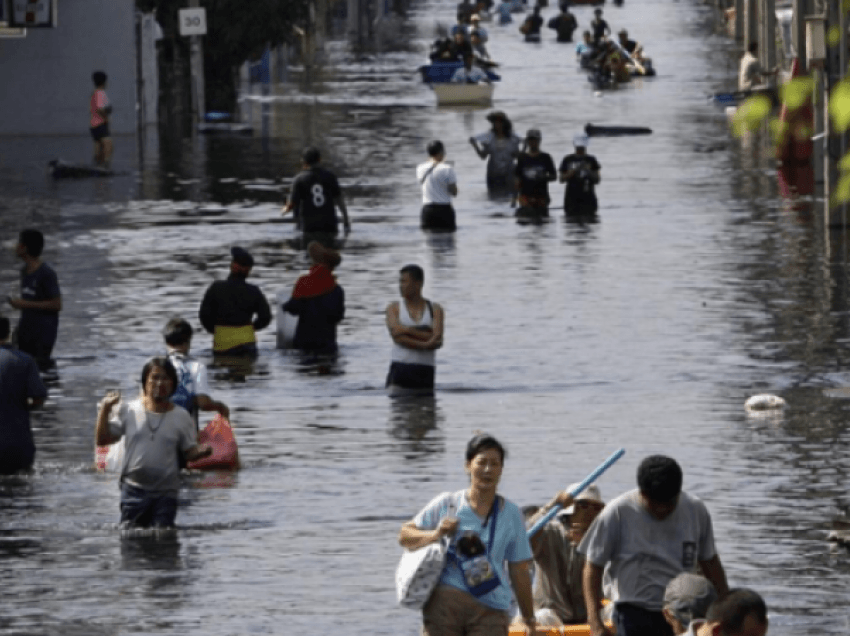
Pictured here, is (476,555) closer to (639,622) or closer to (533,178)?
(639,622)

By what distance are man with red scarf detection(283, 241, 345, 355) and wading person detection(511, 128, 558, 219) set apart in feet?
35.6

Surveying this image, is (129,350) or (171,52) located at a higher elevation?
(171,52)

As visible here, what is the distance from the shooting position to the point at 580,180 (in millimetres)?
32344

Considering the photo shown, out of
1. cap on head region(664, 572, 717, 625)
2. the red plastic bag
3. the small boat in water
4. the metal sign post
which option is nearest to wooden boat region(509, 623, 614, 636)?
cap on head region(664, 572, 717, 625)

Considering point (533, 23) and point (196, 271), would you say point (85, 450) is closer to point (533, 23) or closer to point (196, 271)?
point (196, 271)

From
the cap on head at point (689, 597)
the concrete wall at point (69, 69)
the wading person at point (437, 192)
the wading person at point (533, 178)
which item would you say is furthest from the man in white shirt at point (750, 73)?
the cap on head at point (689, 597)

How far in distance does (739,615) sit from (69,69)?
136ft

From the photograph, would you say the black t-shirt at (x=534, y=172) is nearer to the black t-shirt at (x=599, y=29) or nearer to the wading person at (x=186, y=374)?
the wading person at (x=186, y=374)

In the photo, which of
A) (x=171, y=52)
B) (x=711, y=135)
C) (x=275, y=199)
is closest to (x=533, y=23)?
(x=171, y=52)

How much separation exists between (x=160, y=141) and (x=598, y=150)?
927 centimetres

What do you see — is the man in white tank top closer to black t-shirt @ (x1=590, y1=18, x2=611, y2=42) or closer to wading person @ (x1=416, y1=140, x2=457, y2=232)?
wading person @ (x1=416, y1=140, x2=457, y2=232)

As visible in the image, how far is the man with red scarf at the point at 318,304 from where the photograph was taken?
67.1 ft

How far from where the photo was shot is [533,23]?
300ft

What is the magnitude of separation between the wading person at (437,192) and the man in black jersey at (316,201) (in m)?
1.05
